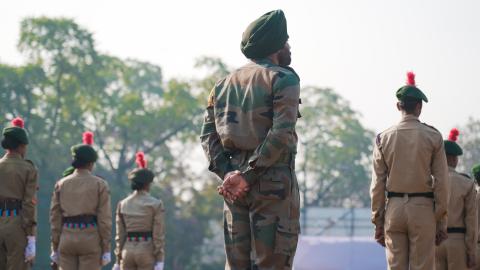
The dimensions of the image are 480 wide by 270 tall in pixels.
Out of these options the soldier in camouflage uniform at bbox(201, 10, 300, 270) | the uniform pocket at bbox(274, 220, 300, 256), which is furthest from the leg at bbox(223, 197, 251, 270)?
the uniform pocket at bbox(274, 220, 300, 256)

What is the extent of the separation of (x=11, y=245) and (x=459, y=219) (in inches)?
188

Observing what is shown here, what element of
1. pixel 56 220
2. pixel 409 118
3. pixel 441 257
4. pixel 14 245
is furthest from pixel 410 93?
pixel 56 220

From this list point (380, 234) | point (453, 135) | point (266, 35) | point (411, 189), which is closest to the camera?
point (266, 35)

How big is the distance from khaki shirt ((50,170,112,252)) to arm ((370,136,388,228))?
13.0 ft

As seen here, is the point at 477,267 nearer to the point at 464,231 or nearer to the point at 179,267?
the point at 464,231

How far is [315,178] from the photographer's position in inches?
2383

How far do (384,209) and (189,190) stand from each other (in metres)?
42.5

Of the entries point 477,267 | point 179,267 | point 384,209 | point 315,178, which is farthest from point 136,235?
point 315,178

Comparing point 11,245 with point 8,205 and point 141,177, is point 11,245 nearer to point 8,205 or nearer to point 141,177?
point 8,205

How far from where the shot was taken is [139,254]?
14680 mm

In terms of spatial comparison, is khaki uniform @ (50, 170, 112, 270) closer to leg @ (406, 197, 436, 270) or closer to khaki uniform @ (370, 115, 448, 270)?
khaki uniform @ (370, 115, 448, 270)

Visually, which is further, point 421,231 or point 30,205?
point 30,205

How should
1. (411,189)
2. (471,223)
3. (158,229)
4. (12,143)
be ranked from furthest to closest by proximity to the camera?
(158,229) → (12,143) → (471,223) → (411,189)

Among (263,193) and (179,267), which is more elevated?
(263,193)
